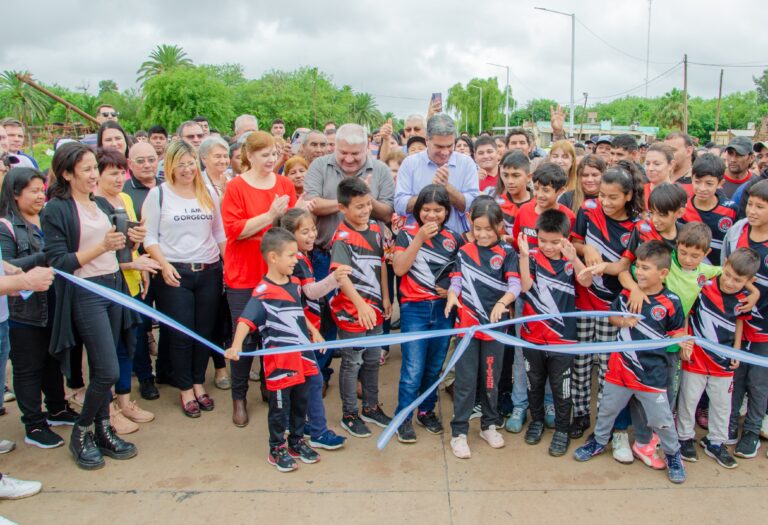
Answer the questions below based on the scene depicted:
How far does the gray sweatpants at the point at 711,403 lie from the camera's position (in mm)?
3629

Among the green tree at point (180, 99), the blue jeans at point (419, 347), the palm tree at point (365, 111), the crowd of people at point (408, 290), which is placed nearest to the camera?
the crowd of people at point (408, 290)

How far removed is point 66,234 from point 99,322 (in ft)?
1.93

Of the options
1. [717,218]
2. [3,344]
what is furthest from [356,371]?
[717,218]

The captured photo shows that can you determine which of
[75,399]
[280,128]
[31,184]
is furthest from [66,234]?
[280,128]

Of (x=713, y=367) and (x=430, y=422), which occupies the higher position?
(x=713, y=367)

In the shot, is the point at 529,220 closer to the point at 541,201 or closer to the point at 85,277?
the point at 541,201

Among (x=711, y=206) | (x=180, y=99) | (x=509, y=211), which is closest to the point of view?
(x=711, y=206)

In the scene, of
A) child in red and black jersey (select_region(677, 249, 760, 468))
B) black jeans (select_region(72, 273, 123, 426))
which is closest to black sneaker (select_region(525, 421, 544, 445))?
child in red and black jersey (select_region(677, 249, 760, 468))

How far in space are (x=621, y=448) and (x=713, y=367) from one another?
795mm

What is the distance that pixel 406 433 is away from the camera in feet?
12.8

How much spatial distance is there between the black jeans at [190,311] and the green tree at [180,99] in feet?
128

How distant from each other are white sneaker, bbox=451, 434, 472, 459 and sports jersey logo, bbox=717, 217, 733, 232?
2389 mm

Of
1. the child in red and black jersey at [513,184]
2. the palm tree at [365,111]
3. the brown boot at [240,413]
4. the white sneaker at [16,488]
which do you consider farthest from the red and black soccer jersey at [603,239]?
the palm tree at [365,111]

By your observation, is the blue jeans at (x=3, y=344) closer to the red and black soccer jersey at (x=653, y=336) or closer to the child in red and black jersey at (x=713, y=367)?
the red and black soccer jersey at (x=653, y=336)
